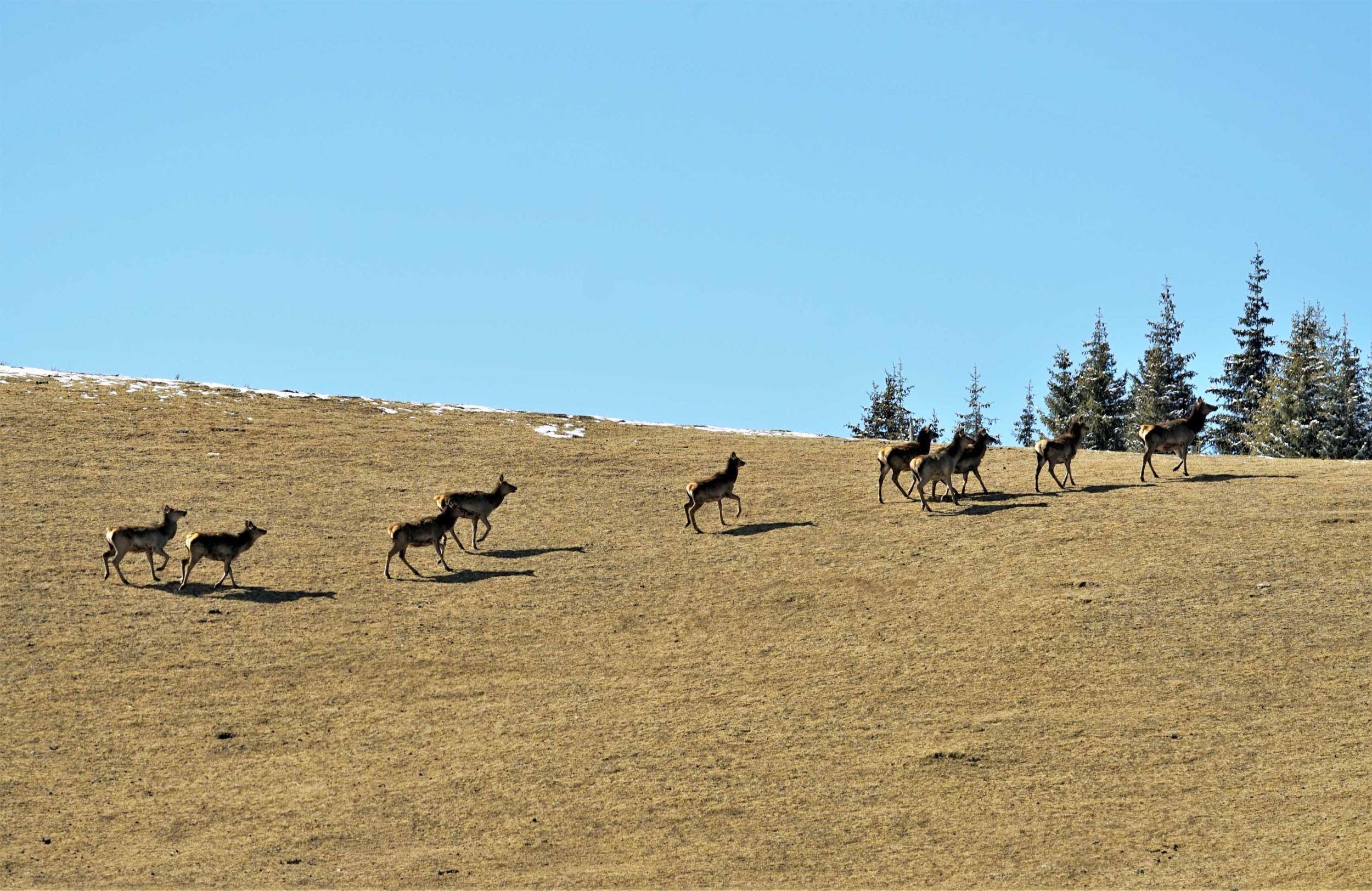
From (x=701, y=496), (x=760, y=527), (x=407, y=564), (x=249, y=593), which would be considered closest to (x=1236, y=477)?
(x=760, y=527)

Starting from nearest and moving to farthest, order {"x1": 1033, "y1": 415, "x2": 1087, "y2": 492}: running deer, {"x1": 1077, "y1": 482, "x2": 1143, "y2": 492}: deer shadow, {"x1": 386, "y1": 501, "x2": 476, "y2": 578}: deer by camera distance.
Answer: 1. {"x1": 386, "y1": 501, "x2": 476, "y2": 578}: deer
2. {"x1": 1077, "y1": 482, "x2": 1143, "y2": 492}: deer shadow
3. {"x1": 1033, "y1": 415, "x2": 1087, "y2": 492}: running deer

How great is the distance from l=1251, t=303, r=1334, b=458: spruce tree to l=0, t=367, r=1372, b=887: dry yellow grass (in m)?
33.5

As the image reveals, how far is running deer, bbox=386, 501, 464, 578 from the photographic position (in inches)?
1193

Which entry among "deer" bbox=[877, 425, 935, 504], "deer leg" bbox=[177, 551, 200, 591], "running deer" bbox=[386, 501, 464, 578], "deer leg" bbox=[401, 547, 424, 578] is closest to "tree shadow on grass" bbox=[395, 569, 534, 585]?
"deer leg" bbox=[401, 547, 424, 578]

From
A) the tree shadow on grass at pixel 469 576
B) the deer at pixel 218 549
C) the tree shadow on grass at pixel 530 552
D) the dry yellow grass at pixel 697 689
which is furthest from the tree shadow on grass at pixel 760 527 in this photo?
the deer at pixel 218 549

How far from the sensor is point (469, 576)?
30.8 meters

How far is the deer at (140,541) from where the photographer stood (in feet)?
95.9

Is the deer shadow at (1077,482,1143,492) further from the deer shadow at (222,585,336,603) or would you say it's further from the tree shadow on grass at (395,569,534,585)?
the deer shadow at (222,585,336,603)

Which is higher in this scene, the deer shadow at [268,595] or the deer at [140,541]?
the deer at [140,541]

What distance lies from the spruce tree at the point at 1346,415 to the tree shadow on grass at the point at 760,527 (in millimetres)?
42811

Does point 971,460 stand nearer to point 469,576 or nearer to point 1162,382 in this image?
point 469,576

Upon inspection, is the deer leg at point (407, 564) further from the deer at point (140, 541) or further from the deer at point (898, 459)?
the deer at point (898, 459)

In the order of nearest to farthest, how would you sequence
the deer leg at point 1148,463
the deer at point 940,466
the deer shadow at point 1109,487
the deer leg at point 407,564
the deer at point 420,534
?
the deer at point 420,534, the deer leg at point 407,564, the deer at point 940,466, the deer shadow at point 1109,487, the deer leg at point 1148,463

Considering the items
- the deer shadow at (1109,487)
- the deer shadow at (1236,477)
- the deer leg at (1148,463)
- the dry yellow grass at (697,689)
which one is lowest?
the dry yellow grass at (697,689)
